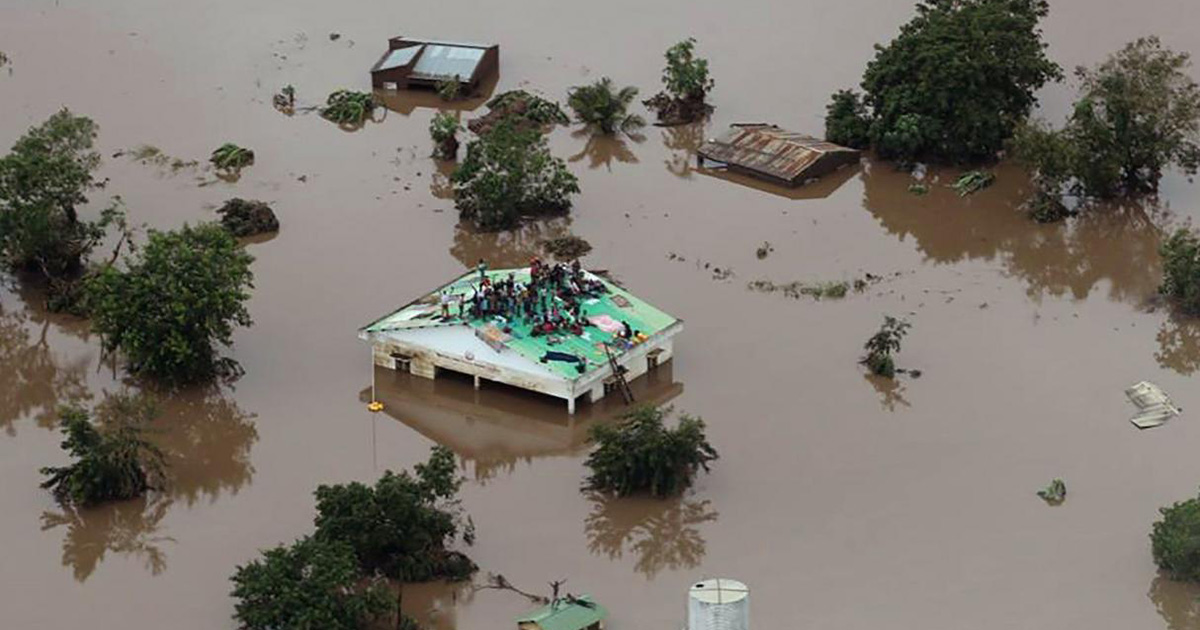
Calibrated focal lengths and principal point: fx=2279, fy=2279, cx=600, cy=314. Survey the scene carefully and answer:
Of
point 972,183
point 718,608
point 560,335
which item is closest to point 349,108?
point 972,183

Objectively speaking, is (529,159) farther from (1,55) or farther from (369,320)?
(1,55)

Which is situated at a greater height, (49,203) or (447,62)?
(447,62)

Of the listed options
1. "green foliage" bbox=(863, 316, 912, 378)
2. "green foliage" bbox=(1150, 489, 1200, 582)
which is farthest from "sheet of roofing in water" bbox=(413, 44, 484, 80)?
"green foliage" bbox=(1150, 489, 1200, 582)

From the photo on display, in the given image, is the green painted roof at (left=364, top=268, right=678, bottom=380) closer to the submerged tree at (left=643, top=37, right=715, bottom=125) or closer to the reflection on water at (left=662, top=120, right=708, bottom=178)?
the reflection on water at (left=662, top=120, right=708, bottom=178)

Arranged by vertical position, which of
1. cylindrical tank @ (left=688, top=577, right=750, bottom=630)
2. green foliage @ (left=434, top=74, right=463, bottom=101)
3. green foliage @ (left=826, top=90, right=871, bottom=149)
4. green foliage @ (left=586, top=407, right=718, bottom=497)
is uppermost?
green foliage @ (left=434, top=74, right=463, bottom=101)

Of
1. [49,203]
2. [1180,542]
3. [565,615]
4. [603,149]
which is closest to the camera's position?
[565,615]

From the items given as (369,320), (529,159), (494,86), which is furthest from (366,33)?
(369,320)

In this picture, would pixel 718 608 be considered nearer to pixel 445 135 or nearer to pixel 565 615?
pixel 565 615
